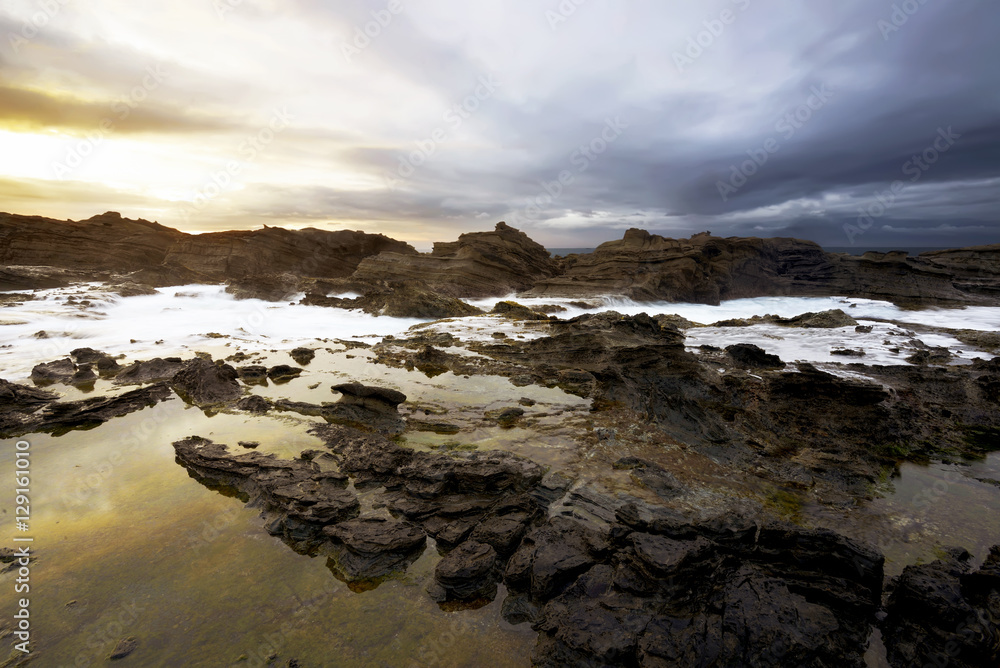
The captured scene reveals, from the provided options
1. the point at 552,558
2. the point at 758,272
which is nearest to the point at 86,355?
the point at 552,558

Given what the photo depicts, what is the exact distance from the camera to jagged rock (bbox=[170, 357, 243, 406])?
10.3 meters

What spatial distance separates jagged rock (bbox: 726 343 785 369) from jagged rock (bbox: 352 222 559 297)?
914 inches

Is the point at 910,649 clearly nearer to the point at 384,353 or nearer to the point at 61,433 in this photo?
the point at 61,433

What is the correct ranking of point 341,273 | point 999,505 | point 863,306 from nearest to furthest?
point 999,505 < point 863,306 < point 341,273

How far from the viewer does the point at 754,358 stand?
13039 millimetres

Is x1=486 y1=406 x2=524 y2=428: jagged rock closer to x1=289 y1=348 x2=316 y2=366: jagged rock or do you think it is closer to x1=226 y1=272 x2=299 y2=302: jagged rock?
x1=289 y1=348 x2=316 y2=366: jagged rock

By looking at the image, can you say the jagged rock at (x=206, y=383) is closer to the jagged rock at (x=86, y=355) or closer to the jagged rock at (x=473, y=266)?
the jagged rock at (x=86, y=355)

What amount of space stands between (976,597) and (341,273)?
147ft

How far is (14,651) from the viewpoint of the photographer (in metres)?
3.83

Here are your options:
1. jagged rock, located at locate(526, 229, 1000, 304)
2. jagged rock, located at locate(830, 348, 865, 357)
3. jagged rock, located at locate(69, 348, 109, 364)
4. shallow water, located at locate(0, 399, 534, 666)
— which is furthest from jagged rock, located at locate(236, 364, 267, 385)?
jagged rock, located at locate(526, 229, 1000, 304)

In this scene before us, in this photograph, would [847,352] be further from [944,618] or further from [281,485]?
[281,485]

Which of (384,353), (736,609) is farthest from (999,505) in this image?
(384,353)

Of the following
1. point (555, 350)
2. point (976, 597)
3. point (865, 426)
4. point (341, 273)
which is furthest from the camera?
point (341, 273)

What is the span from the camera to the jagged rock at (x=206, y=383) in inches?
406
